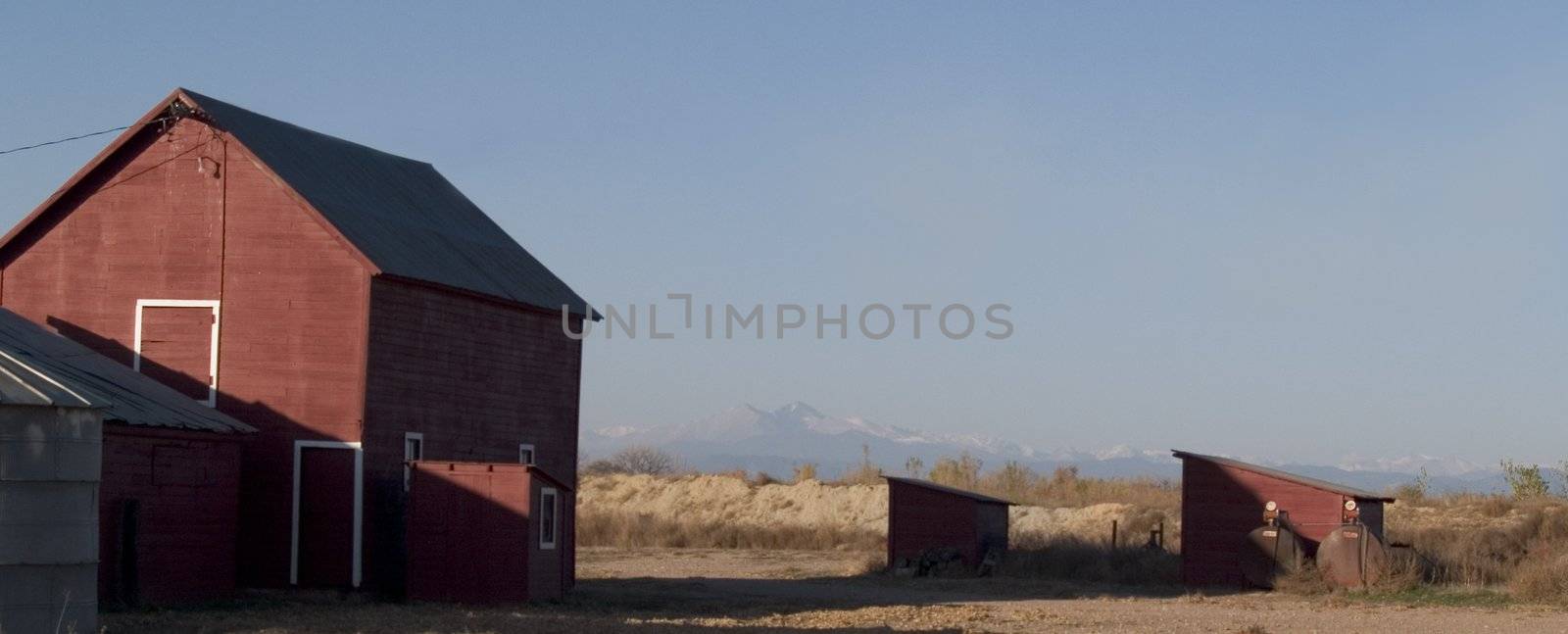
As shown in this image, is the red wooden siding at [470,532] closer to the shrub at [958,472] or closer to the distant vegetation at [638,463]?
the shrub at [958,472]

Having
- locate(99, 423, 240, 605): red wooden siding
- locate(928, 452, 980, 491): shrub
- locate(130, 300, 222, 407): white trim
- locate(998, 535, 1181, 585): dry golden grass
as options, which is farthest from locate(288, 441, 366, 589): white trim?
locate(928, 452, 980, 491): shrub

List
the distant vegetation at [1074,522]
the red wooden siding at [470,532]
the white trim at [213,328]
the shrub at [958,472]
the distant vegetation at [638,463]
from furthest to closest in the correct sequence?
the distant vegetation at [638,463]
the shrub at [958,472]
the distant vegetation at [1074,522]
the white trim at [213,328]
the red wooden siding at [470,532]

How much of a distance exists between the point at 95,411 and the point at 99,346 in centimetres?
786

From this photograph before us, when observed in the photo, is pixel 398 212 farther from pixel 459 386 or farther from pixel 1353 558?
pixel 1353 558

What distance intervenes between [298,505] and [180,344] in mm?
3117

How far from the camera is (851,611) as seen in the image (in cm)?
2611

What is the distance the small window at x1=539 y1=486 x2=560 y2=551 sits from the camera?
26891 millimetres

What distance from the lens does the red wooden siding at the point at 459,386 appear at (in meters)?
26.7

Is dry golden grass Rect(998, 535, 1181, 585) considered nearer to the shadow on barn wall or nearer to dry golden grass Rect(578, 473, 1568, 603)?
dry golden grass Rect(578, 473, 1568, 603)

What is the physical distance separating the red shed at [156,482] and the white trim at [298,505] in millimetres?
962

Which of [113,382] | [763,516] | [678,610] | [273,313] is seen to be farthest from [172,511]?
[763,516]

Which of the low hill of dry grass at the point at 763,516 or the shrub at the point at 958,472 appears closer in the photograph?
the low hill of dry grass at the point at 763,516

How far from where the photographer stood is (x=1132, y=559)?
3628cm

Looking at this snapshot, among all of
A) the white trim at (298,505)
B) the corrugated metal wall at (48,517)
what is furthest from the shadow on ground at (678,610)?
the corrugated metal wall at (48,517)
